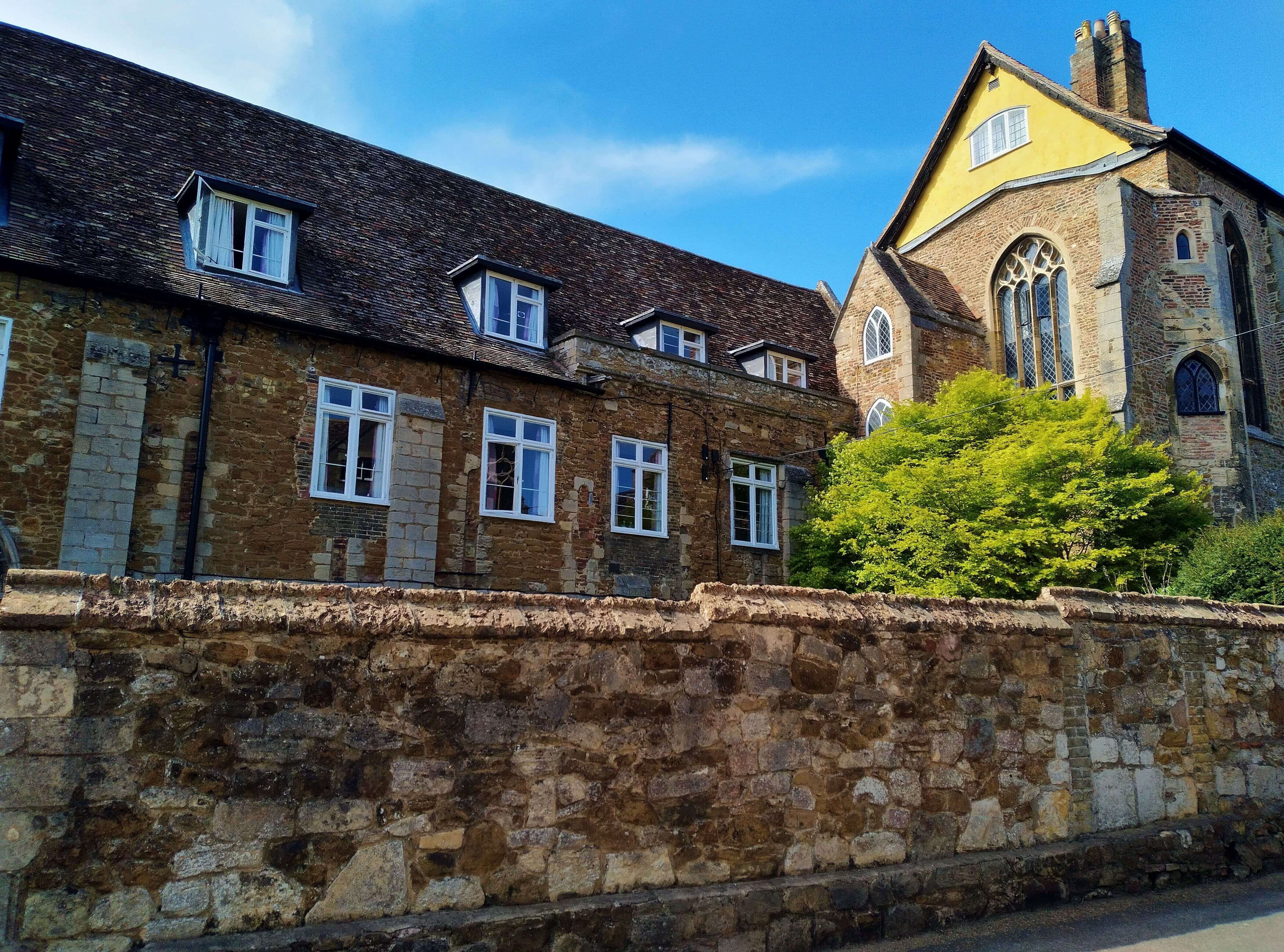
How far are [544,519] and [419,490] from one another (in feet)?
7.96

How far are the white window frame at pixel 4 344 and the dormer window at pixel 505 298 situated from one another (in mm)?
7271

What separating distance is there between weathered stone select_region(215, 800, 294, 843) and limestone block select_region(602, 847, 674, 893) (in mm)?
1866

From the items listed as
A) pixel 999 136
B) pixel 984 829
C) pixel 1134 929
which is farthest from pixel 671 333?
pixel 1134 929

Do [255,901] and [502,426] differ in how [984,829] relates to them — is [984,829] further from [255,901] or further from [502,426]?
[502,426]

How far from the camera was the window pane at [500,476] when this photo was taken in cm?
1677

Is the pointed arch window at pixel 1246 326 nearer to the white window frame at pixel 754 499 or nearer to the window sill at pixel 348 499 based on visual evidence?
the white window frame at pixel 754 499

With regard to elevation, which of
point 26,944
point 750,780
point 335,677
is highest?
point 335,677

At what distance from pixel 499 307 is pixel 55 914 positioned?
14.8m

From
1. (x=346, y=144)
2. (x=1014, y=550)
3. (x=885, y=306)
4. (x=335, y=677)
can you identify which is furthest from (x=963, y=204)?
(x=335, y=677)

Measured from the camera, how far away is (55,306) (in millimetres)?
13234

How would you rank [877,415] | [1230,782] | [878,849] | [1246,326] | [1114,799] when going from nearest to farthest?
[878,849] → [1114,799] → [1230,782] → [877,415] → [1246,326]

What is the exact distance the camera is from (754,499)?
20.8 m

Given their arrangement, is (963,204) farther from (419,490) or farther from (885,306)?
(419,490)

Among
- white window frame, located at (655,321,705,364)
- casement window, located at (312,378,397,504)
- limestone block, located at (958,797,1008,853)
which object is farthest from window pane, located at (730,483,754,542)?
limestone block, located at (958,797,1008,853)
